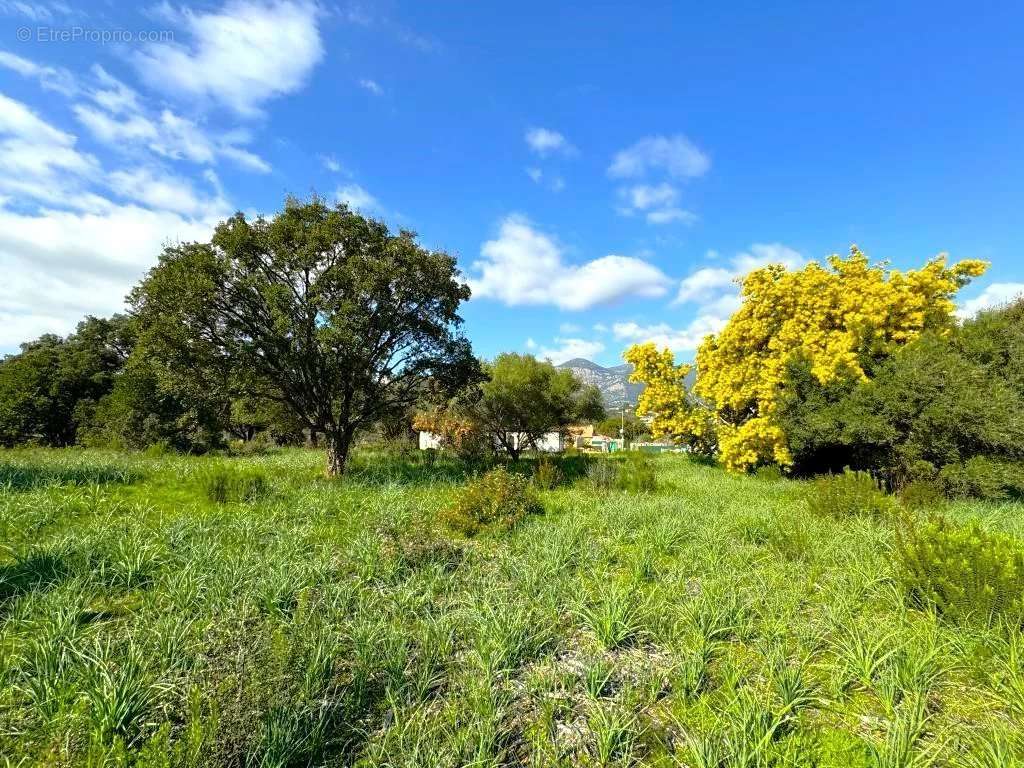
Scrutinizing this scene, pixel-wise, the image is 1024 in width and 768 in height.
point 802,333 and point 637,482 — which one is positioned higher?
point 802,333

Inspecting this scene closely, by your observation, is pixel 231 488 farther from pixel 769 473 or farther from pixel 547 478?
pixel 769 473

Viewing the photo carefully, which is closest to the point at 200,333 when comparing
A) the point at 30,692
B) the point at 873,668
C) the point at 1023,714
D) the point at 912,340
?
the point at 30,692

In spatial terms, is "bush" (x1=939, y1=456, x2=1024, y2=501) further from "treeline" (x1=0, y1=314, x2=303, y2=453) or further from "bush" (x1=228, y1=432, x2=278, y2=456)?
"bush" (x1=228, y1=432, x2=278, y2=456)

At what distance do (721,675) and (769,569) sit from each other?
9.61 feet

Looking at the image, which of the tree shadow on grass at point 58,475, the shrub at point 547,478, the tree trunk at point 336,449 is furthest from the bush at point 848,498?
the tree shadow on grass at point 58,475

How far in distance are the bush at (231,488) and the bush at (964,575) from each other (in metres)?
10.1

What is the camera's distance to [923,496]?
1085 cm

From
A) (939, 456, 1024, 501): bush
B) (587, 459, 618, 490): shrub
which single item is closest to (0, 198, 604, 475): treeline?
(587, 459, 618, 490): shrub

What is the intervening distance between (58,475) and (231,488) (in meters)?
3.74

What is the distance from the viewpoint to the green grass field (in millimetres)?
2756

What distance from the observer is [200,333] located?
37.2ft

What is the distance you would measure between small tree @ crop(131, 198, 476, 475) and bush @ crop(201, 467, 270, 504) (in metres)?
3.53

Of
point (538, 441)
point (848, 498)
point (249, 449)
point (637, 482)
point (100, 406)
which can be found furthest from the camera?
point (538, 441)

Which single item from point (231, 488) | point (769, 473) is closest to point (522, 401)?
point (769, 473)
